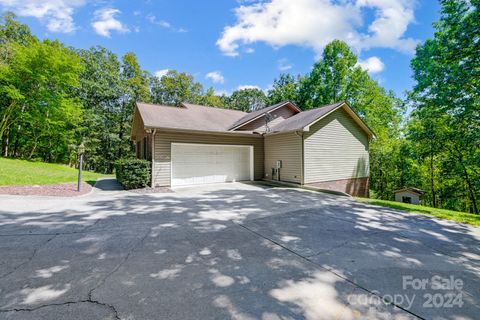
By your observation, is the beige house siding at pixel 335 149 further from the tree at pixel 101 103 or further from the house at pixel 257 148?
the tree at pixel 101 103

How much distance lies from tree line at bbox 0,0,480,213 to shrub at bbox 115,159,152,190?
12520 millimetres

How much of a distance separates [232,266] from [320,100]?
24021mm

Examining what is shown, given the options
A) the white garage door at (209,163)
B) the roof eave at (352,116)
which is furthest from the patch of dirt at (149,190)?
the roof eave at (352,116)

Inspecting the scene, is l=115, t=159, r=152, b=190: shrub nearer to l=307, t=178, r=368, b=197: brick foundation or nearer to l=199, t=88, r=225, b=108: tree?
l=307, t=178, r=368, b=197: brick foundation

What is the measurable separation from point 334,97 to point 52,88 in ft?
88.2

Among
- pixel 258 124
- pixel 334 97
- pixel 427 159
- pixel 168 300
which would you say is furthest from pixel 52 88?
pixel 427 159

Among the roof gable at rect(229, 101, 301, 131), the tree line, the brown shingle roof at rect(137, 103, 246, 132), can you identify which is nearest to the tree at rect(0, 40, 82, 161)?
the tree line

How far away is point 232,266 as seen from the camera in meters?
2.88

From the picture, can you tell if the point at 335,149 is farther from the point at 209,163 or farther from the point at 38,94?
the point at 38,94

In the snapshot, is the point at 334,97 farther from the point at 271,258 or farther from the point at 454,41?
the point at 271,258

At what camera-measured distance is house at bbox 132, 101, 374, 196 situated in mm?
10180

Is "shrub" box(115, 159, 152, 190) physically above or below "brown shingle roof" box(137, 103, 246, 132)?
below

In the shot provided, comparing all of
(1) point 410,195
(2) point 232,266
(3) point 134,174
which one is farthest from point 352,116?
(2) point 232,266

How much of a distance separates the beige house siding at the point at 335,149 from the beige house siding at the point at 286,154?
40 centimetres
